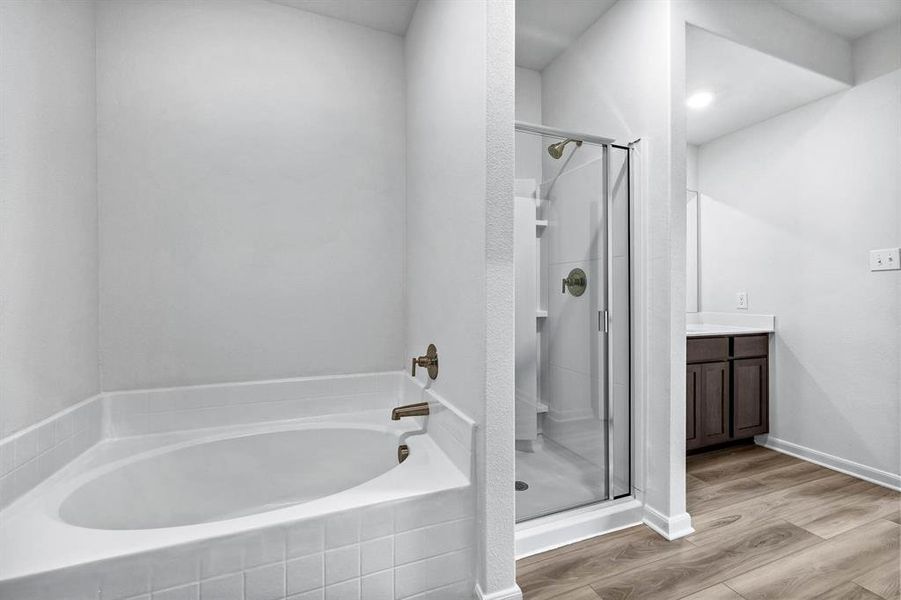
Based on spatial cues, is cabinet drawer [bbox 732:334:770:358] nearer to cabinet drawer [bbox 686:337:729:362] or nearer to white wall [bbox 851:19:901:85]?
cabinet drawer [bbox 686:337:729:362]

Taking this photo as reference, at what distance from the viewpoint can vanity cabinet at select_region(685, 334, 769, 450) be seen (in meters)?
2.52

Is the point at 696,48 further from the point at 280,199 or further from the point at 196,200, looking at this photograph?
the point at 196,200

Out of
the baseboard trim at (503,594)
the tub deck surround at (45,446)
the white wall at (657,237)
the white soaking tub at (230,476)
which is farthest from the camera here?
the white wall at (657,237)

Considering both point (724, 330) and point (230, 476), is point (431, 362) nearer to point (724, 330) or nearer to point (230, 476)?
point (230, 476)

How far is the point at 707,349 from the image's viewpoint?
2.56 metres

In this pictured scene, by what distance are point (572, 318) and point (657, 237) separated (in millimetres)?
517

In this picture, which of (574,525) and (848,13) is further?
(848,13)

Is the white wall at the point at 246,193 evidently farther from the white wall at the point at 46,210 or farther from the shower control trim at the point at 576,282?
the shower control trim at the point at 576,282

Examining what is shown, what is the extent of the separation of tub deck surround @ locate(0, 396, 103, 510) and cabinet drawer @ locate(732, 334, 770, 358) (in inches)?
132

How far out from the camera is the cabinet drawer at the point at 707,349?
2504 millimetres

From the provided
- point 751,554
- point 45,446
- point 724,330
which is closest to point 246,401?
point 45,446

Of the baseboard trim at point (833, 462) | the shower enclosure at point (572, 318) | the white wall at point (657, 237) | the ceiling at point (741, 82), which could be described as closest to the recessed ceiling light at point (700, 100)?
the ceiling at point (741, 82)

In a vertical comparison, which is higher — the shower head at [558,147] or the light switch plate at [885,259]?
the shower head at [558,147]

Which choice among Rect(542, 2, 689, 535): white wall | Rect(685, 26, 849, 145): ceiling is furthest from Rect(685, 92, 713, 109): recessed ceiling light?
Rect(542, 2, 689, 535): white wall
